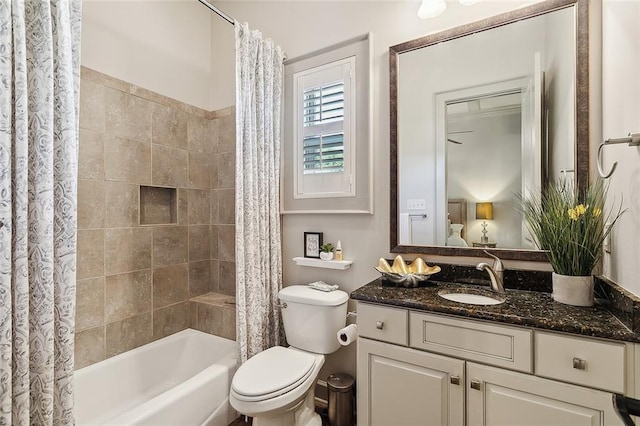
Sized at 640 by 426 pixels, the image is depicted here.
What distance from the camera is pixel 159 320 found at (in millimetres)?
2197

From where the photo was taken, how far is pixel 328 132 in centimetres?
204

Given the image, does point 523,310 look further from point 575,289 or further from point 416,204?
point 416,204

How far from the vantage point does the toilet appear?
140cm

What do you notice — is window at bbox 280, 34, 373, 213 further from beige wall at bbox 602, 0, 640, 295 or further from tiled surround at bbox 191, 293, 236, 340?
beige wall at bbox 602, 0, 640, 295

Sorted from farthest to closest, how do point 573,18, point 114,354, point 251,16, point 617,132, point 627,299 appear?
point 251,16 < point 114,354 < point 573,18 < point 617,132 < point 627,299

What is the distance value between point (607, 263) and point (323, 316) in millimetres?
1337

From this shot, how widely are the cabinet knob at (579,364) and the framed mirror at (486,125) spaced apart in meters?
0.55

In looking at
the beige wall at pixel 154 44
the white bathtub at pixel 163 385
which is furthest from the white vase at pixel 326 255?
the beige wall at pixel 154 44

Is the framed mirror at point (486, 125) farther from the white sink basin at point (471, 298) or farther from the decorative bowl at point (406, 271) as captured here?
the white sink basin at point (471, 298)

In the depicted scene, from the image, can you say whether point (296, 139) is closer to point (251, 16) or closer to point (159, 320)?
point (251, 16)

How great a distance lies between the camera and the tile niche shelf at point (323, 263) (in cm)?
192

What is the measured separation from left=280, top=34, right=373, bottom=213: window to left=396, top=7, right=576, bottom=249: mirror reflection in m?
0.24

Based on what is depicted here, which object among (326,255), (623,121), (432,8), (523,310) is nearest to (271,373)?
(326,255)

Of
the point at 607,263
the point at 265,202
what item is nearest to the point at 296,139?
the point at 265,202
